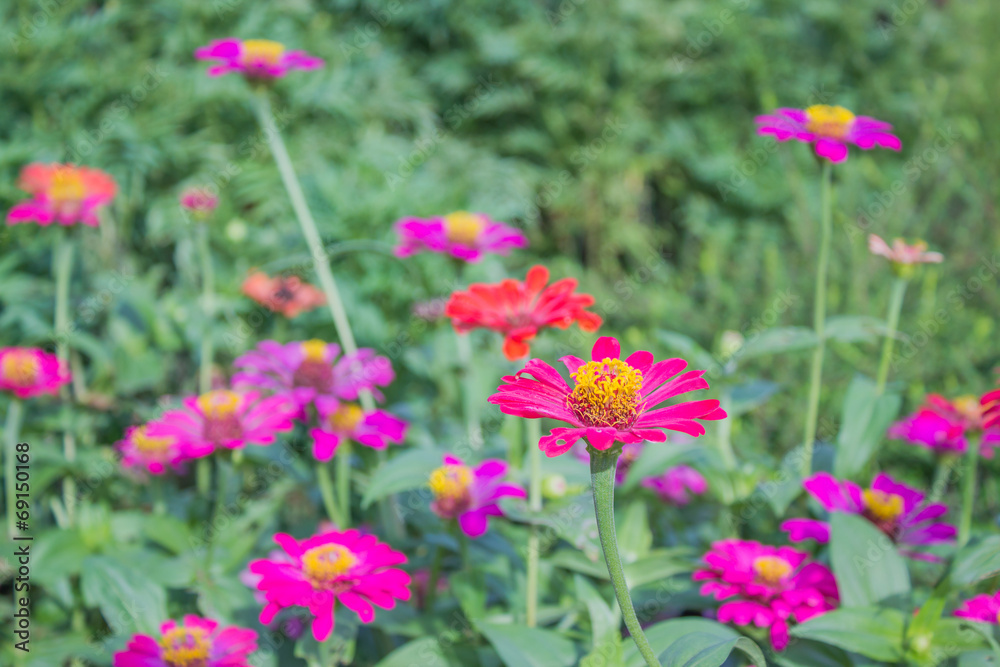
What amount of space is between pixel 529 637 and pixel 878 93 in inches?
143

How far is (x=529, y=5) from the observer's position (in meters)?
3.66

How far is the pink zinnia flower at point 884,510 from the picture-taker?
1.04 metres

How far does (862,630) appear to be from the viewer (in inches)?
33.9

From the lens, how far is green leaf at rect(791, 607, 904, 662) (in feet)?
2.71

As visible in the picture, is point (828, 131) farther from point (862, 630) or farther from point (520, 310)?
point (862, 630)

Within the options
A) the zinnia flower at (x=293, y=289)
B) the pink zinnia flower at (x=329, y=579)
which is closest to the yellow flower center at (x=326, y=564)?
the pink zinnia flower at (x=329, y=579)

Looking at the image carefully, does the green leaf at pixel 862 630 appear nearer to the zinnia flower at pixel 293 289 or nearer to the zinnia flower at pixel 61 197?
the zinnia flower at pixel 293 289

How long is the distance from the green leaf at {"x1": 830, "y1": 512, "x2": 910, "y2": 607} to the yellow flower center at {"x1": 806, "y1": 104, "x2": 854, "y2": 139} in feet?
1.66

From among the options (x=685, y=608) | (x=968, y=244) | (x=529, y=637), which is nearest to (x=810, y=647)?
(x=685, y=608)

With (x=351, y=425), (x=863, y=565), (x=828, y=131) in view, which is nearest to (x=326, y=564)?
(x=351, y=425)

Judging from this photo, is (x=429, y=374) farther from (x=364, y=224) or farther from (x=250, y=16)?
(x=250, y=16)

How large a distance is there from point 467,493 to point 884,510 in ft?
1.82

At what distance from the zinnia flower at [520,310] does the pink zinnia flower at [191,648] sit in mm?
461

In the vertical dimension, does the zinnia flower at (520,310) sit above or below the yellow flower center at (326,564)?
above
